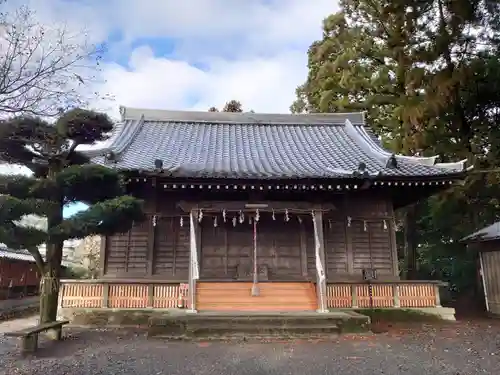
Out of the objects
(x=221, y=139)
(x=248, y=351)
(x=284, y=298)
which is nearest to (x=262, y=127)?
(x=221, y=139)

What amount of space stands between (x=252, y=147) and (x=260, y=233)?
12.6ft

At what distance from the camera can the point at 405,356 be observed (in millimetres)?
7117

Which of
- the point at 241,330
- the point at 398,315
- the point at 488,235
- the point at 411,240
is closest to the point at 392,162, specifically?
the point at 398,315

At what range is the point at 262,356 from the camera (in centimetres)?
705

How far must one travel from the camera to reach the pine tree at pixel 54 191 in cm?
738

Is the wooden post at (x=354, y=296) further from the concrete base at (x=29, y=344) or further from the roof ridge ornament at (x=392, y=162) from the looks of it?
the concrete base at (x=29, y=344)

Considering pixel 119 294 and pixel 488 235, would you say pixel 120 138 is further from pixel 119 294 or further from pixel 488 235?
pixel 488 235

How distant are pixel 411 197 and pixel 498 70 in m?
6.17

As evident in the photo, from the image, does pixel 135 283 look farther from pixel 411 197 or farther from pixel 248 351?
pixel 411 197

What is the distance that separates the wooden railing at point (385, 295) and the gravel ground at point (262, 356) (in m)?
1.88

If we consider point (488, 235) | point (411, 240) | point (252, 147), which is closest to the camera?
point (488, 235)

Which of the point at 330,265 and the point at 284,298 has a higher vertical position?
the point at 330,265

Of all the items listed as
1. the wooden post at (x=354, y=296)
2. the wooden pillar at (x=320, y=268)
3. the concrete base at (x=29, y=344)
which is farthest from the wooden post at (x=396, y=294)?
the concrete base at (x=29, y=344)

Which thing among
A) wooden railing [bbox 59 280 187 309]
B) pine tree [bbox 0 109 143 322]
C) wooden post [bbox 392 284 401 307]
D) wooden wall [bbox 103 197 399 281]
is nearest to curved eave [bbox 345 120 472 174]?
wooden wall [bbox 103 197 399 281]
